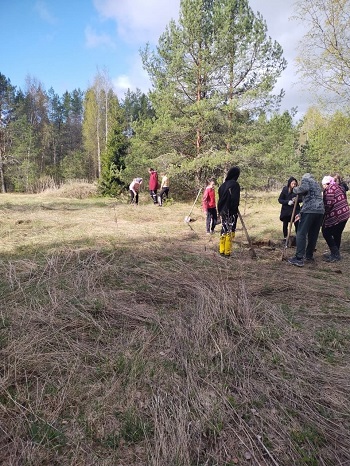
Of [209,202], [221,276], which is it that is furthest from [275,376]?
[209,202]

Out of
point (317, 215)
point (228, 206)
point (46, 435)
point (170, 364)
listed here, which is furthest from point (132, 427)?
point (317, 215)

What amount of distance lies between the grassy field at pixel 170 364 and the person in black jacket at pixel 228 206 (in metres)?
0.95

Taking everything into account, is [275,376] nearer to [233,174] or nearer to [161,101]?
[233,174]

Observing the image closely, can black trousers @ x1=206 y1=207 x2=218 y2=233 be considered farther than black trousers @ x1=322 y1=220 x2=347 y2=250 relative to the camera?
Yes

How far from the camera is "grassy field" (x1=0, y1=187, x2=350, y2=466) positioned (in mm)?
1839

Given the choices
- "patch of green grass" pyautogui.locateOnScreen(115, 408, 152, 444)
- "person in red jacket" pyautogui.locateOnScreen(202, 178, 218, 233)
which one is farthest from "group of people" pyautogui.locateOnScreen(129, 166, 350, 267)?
"patch of green grass" pyautogui.locateOnScreen(115, 408, 152, 444)

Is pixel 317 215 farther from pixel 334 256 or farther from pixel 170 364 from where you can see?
pixel 170 364

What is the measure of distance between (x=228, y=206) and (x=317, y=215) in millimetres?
1642

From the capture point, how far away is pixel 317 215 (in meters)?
5.55

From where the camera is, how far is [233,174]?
5.79 metres

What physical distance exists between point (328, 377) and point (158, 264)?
122 inches

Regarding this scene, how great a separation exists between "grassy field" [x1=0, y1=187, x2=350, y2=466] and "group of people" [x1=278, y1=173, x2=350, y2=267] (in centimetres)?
83

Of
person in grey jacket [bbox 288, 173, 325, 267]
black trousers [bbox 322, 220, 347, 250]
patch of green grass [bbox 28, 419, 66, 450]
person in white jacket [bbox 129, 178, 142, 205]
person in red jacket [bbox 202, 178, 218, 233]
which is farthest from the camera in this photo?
person in white jacket [bbox 129, 178, 142, 205]

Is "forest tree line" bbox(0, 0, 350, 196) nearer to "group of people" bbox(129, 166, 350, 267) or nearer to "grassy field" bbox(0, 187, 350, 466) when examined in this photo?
"group of people" bbox(129, 166, 350, 267)
